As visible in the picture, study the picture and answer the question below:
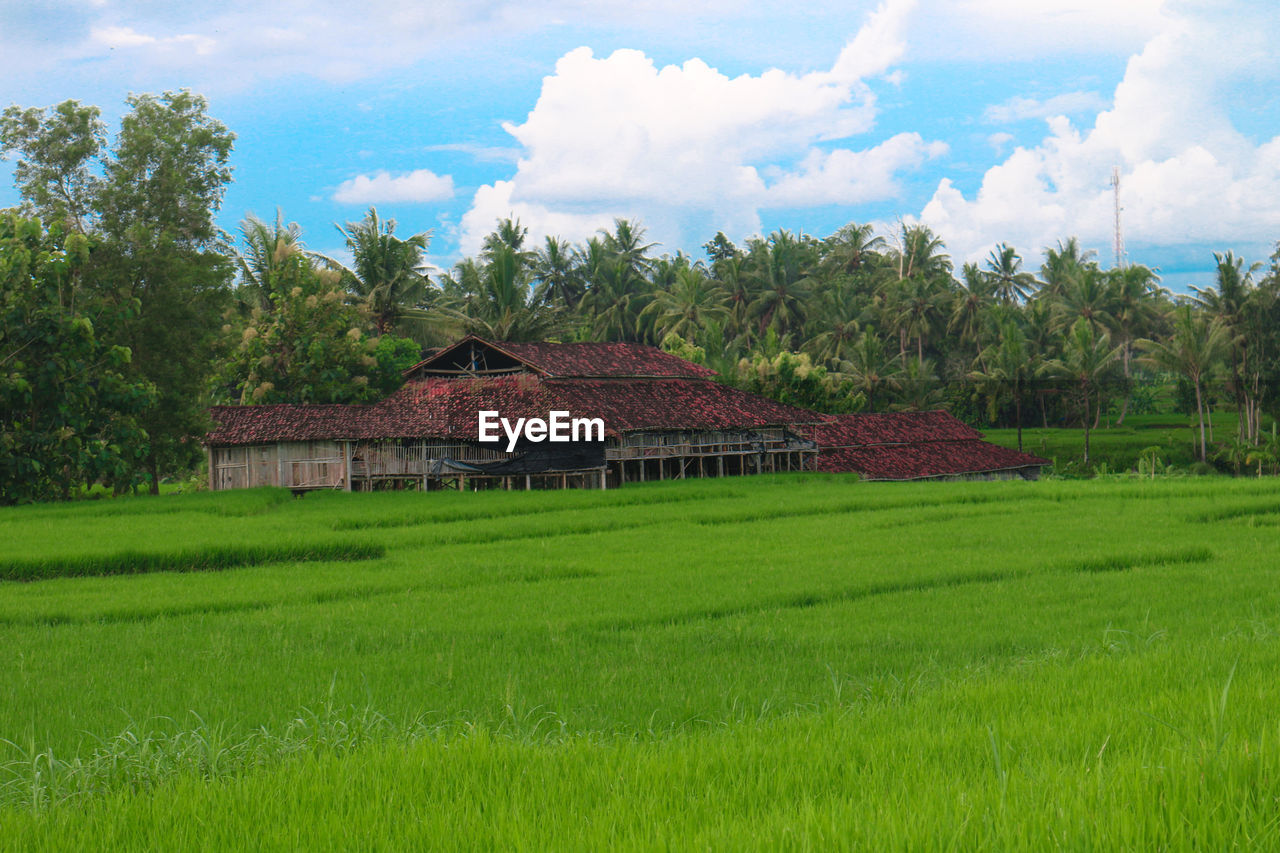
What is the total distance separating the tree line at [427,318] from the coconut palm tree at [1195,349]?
0.08m

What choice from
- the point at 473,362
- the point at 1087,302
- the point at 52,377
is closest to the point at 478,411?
the point at 473,362

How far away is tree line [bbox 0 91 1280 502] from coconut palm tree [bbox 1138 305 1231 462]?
3.2 inches

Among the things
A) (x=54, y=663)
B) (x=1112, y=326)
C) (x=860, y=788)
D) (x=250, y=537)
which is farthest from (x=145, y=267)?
(x=1112, y=326)

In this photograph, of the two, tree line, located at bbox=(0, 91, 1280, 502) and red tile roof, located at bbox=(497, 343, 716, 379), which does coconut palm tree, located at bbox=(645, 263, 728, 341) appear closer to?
tree line, located at bbox=(0, 91, 1280, 502)

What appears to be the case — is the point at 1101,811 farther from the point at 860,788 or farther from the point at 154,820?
the point at 154,820

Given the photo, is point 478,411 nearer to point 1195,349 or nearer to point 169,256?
point 169,256

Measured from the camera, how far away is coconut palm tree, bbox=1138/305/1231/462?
4216 cm

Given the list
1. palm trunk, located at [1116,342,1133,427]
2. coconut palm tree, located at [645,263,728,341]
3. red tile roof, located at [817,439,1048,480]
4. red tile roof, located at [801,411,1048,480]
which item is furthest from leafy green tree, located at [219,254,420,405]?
palm trunk, located at [1116,342,1133,427]

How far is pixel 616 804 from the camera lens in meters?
3.25

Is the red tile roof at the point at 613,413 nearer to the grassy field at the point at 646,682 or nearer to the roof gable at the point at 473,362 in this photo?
the roof gable at the point at 473,362

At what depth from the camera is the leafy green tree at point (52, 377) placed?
23.9 metres

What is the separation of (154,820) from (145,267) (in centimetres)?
2792

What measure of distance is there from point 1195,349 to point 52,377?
4015cm

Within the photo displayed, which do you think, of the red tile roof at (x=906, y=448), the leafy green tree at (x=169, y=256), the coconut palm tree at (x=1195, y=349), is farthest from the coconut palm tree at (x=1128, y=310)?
the leafy green tree at (x=169, y=256)
